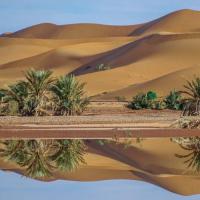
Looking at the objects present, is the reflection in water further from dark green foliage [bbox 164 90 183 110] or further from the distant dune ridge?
the distant dune ridge

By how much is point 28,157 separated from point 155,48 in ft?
210

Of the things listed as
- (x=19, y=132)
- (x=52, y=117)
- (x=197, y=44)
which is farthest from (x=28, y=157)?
(x=197, y=44)

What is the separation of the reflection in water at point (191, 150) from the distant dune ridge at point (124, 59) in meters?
27.2

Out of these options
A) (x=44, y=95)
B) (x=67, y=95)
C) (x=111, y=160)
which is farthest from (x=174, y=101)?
(x=111, y=160)

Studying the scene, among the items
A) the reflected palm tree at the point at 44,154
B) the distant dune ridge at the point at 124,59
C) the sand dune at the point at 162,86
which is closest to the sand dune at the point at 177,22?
the distant dune ridge at the point at 124,59

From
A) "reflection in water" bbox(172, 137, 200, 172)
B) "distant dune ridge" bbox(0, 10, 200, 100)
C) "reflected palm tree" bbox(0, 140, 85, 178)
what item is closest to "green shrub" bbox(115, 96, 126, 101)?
"distant dune ridge" bbox(0, 10, 200, 100)

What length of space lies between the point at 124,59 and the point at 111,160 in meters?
66.5

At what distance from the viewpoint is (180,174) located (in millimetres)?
17328

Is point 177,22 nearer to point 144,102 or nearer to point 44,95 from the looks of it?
point 144,102

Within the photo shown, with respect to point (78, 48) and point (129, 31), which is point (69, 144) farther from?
point (129, 31)

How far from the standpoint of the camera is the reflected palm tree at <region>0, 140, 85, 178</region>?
711 inches

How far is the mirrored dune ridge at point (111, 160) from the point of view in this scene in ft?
55.4

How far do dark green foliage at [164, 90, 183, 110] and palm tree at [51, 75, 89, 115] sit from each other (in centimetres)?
667

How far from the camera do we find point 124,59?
86.7 meters
